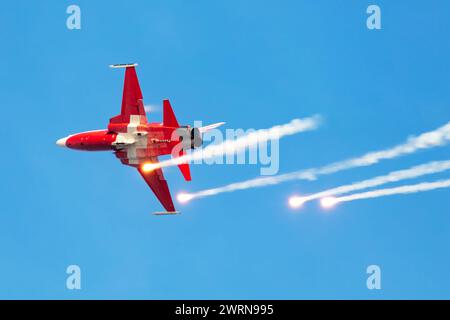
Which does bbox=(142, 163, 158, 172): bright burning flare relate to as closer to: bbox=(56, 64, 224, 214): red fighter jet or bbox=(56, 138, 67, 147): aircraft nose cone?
bbox=(56, 64, 224, 214): red fighter jet

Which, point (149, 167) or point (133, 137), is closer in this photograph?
point (133, 137)

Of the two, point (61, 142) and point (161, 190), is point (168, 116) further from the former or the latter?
point (61, 142)

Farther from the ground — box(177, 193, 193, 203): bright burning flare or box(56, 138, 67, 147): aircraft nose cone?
box(56, 138, 67, 147): aircraft nose cone

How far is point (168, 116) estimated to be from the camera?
75.8 m

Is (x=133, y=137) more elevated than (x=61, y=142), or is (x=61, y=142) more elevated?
(x=61, y=142)

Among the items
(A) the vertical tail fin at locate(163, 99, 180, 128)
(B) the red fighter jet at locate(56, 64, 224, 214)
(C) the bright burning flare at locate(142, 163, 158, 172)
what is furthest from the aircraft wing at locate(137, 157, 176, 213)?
(A) the vertical tail fin at locate(163, 99, 180, 128)

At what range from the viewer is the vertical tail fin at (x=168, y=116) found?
75500 millimetres

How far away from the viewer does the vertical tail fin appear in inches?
2972

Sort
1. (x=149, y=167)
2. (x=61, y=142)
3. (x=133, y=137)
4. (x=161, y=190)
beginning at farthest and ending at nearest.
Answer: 1. (x=161, y=190)
2. (x=149, y=167)
3. (x=61, y=142)
4. (x=133, y=137)

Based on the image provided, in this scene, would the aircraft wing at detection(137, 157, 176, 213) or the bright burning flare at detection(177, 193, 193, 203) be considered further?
the aircraft wing at detection(137, 157, 176, 213)

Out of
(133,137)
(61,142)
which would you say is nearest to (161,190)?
(133,137)

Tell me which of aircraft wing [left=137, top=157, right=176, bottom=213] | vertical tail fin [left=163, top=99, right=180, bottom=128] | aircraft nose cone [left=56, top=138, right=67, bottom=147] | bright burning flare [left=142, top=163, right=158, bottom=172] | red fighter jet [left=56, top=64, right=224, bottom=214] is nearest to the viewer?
vertical tail fin [left=163, top=99, right=180, bottom=128]

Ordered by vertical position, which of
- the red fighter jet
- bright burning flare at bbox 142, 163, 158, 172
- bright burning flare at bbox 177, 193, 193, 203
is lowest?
bright burning flare at bbox 177, 193, 193, 203
